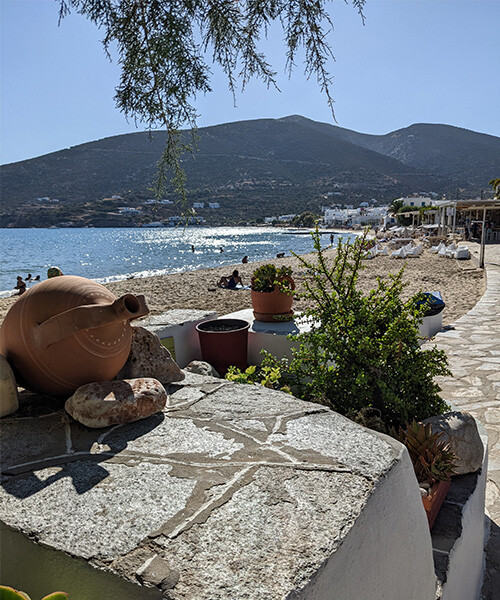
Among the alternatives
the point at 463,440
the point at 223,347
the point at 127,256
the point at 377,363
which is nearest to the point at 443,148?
the point at 127,256

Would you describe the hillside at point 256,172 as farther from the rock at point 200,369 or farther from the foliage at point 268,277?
the rock at point 200,369

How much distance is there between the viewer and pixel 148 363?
2.65 meters

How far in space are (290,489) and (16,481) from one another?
1.02 m

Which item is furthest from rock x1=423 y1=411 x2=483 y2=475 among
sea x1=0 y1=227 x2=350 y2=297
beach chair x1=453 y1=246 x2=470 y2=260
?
beach chair x1=453 y1=246 x2=470 y2=260

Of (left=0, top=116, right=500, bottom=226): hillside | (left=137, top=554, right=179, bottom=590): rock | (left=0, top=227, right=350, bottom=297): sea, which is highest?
(left=0, top=116, right=500, bottom=226): hillside

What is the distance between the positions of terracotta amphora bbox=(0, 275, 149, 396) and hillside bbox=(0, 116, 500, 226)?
7364cm

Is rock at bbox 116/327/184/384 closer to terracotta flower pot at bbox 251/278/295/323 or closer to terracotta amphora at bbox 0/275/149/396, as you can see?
terracotta amphora at bbox 0/275/149/396

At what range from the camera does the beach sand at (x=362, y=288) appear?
10.7m

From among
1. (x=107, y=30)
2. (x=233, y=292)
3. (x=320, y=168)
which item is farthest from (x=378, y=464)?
(x=320, y=168)

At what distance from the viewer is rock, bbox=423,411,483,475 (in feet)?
7.66

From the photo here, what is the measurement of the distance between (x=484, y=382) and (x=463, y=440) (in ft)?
8.90

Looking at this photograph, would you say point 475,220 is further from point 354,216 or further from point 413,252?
point 354,216

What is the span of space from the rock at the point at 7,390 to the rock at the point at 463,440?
90.5 inches

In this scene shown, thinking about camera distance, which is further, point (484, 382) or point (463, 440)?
point (484, 382)
